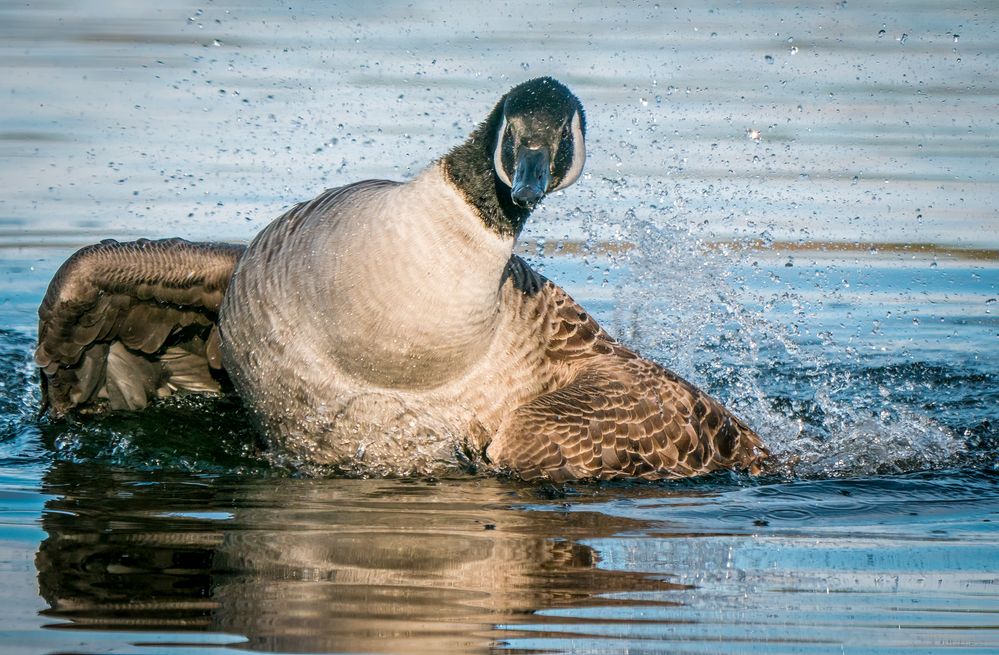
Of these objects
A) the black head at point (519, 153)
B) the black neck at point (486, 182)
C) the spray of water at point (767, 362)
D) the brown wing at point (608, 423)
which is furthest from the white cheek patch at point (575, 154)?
the spray of water at point (767, 362)

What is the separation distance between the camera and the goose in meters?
8.11

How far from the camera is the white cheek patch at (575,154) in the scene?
814 centimetres

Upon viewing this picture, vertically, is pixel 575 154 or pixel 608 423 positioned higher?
pixel 575 154

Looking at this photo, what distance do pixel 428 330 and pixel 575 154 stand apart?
4.13 feet

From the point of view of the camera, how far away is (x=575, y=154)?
8188 millimetres

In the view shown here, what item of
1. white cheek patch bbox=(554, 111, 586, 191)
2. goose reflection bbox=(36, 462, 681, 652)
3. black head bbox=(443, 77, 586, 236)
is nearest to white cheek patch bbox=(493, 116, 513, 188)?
black head bbox=(443, 77, 586, 236)

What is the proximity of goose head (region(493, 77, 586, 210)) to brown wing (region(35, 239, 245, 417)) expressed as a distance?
242 centimetres

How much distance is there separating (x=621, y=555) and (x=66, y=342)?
443cm

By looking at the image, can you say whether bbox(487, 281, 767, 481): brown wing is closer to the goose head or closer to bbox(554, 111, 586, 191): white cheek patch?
bbox(554, 111, 586, 191): white cheek patch

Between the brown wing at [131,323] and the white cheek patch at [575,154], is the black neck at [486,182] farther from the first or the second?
the brown wing at [131,323]

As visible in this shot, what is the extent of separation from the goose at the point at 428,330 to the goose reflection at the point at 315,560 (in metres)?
0.35

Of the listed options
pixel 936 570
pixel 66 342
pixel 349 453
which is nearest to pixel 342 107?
pixel 66 342

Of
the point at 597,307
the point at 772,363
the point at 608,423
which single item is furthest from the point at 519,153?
the point at 597,307

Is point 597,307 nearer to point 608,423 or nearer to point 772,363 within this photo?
point 772,363
